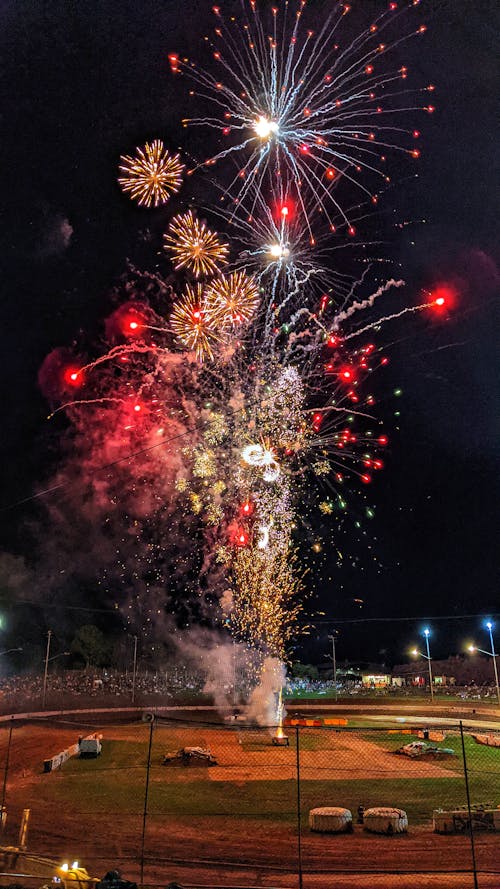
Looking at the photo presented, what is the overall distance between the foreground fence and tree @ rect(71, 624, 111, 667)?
194 feet

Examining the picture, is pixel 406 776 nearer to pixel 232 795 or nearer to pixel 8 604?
pixel 232 795

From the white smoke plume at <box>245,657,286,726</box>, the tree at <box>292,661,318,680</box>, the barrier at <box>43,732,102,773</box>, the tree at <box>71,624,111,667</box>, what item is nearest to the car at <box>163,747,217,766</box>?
the barrier at <box>43,732,102,773</box>

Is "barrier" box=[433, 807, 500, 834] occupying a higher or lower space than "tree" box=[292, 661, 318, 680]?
lower

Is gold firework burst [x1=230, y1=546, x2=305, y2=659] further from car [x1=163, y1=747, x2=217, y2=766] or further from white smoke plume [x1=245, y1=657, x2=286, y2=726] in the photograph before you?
car [x1=163, y1=747, x2=217, y2=766]

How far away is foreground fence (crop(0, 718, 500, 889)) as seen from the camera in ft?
42.1

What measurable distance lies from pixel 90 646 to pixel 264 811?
254ft

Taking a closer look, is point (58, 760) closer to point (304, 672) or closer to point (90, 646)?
point (90, 646)

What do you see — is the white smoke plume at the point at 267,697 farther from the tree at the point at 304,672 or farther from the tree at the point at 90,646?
the tree at the point at 304,672

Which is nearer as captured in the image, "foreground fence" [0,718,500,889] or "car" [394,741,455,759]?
"foreground fence" [0,718,500,889]

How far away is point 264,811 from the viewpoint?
18.7 metres

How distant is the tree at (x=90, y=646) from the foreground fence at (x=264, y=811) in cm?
5907

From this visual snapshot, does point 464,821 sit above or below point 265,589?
below

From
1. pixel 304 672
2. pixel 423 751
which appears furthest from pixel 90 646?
pixel 423 751

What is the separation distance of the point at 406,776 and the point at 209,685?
67.4 metres
